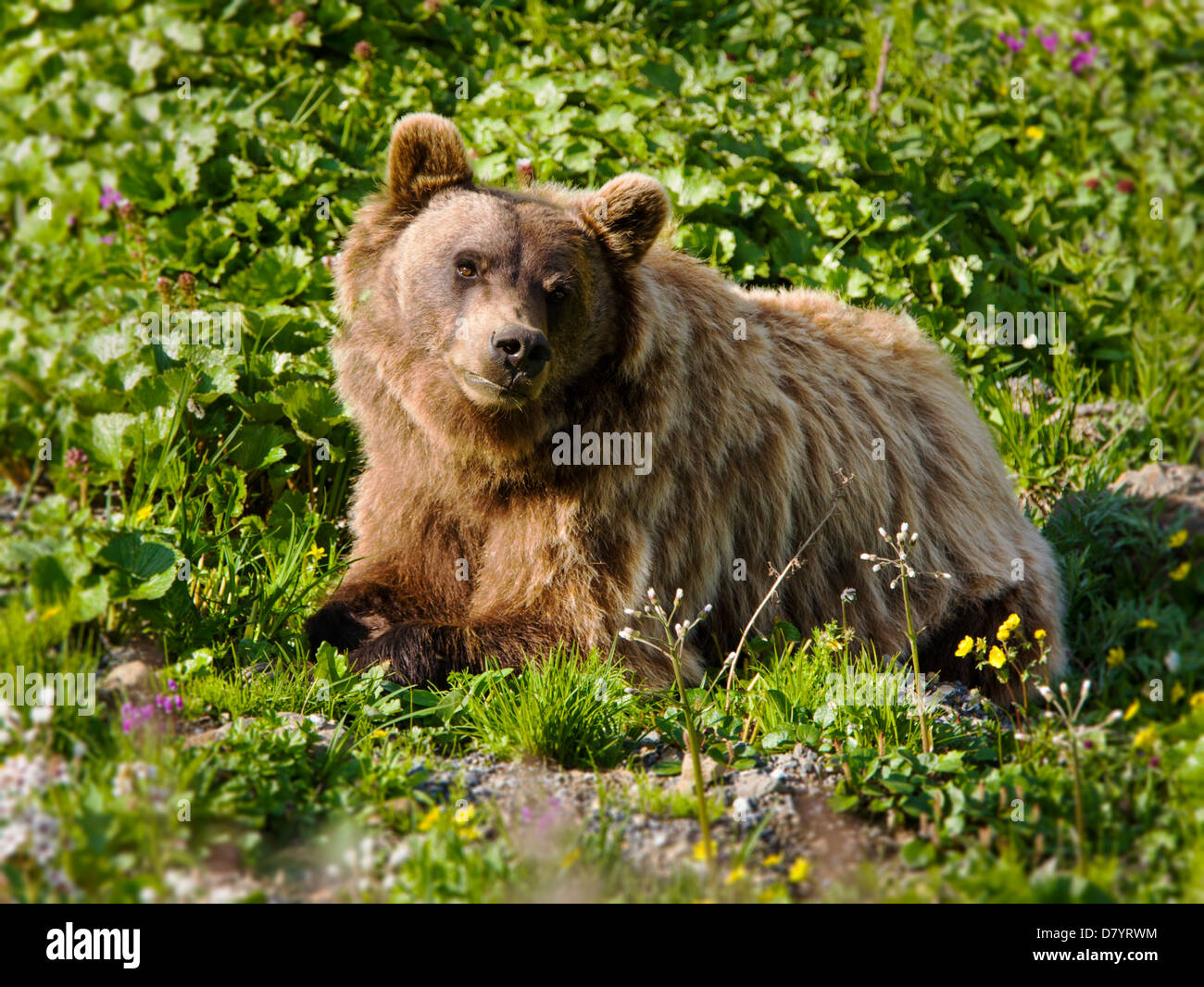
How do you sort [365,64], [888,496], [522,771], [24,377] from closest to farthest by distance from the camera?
[522,771]
[888,496]
[24,377]
[365,64]

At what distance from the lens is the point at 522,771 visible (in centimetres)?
378

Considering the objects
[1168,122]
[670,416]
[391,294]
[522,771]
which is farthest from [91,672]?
[1168,122]

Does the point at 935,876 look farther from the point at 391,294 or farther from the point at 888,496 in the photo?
the point at 391,294

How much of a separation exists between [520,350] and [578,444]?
60 cm

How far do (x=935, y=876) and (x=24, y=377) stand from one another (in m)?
4.68

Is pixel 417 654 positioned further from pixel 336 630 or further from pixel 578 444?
pixel 578 444

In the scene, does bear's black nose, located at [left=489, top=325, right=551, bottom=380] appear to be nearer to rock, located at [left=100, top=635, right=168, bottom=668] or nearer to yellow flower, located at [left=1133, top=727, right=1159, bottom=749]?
rock, located at [left=100, top=635, right=168, bottom=668]

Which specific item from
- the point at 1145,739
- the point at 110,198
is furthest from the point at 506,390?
the point at 110,198

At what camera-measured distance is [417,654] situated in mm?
4395

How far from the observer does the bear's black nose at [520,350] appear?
4023 millimetres

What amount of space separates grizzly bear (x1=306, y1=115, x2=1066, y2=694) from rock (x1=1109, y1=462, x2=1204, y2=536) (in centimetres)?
114

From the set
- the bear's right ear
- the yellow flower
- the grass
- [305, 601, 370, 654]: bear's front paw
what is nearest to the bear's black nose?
the bear's right ear

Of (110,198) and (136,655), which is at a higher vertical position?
(110,198)

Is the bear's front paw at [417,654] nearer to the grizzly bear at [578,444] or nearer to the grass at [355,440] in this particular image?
the grizzly bear at [578,444]
